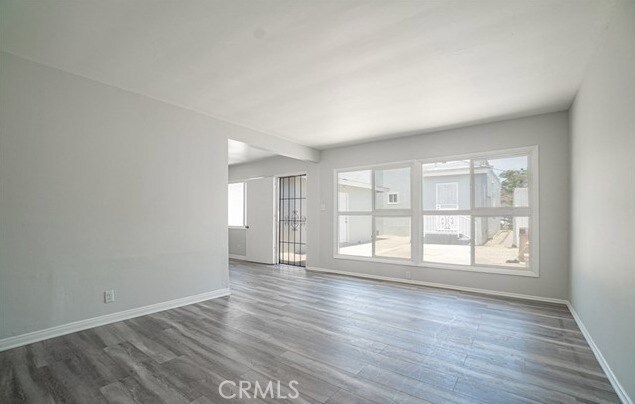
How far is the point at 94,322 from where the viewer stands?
3.05 meters

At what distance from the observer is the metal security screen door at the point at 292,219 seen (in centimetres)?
719

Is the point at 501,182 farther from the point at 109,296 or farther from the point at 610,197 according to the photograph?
the point at 109,296

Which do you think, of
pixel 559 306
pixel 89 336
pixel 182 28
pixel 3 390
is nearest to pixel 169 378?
pixel 3 390

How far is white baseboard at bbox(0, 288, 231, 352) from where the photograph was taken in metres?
2.61

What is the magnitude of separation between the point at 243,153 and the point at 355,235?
10.2ft

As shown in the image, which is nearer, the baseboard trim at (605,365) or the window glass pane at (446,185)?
the baseboard trim at (605,365)

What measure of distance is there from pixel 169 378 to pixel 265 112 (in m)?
3.25

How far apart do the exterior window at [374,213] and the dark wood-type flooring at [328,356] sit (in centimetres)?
173

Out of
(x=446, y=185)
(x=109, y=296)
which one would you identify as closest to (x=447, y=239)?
(x=446, y=185)

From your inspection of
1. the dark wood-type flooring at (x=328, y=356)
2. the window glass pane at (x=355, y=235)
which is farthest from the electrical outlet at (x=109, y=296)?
the window glass pane at (x=355, y=235)

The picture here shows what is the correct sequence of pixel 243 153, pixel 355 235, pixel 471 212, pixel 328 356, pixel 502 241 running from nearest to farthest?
pixel 328 356 → pixel 502 241 → pixel 471 212 → pixel 355 235 → pixel 243 153

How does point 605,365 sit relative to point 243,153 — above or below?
below

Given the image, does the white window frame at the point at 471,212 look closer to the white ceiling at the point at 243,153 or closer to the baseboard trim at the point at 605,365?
the baseboard trim at the point at 605,365
